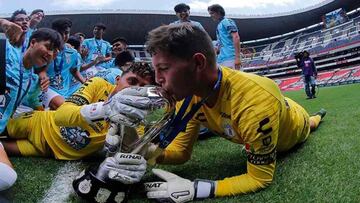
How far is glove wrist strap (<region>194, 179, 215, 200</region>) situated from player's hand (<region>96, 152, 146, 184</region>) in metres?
0.34

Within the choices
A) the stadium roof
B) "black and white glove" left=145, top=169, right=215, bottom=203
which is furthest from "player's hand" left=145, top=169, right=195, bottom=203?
the stadium roof

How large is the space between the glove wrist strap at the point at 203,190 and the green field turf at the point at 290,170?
5 centimetres

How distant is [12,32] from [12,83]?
0.51 m

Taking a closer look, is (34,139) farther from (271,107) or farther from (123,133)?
(271,107)

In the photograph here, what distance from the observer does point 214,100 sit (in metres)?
2.39

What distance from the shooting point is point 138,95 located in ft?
6.53

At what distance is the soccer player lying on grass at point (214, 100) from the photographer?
2.10 metres

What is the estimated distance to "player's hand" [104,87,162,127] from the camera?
6.45ft

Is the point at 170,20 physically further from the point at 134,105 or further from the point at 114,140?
the point at 134,105

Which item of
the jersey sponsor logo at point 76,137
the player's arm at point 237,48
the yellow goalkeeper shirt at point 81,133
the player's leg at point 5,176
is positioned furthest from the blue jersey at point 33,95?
the player's arm at point 237,48

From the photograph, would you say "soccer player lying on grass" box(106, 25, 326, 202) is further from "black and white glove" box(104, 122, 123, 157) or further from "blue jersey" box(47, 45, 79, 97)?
"blue jersey" box(47, 45, 79, 97)

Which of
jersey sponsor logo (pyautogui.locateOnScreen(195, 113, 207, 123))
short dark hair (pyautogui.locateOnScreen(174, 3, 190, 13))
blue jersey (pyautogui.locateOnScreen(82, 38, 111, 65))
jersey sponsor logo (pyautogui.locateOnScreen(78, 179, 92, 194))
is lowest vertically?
blue jersey (pyautogui.locateOnScreen(82, 38, 111, 65))

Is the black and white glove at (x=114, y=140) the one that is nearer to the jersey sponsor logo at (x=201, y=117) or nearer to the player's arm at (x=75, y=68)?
the jersey sponsor logo at (x=201, y=117)

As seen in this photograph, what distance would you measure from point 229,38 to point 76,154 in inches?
202
